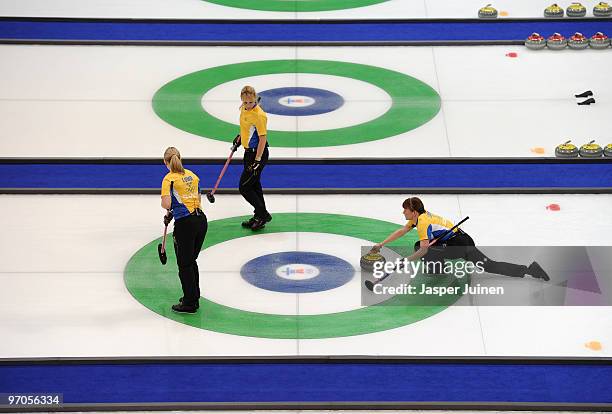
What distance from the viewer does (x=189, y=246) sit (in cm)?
1216

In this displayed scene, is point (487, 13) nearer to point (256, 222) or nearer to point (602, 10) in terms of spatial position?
point (602, 10)

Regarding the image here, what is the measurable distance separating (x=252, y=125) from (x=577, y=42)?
715 centimetres

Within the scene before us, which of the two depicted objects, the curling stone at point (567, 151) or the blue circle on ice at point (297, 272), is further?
the curling stone at point (567, 151)

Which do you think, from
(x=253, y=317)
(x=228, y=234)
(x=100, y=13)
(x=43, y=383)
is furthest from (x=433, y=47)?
(x=43, y=383)

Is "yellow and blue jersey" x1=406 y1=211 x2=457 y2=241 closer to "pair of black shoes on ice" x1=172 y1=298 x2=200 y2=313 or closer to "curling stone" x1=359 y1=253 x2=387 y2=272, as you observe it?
"curling stone" x1=359 y1=253 x2=387 y2=272

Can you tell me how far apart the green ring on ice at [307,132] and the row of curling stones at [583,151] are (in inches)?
71.5

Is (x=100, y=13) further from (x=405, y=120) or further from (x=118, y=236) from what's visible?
(x=118, y=236)

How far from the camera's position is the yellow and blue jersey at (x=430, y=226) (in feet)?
41.7

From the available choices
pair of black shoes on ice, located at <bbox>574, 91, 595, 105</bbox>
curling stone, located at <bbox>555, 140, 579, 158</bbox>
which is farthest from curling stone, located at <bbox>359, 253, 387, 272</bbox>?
pair of black shoes on ice, located at <bbox>574, 91, 595, 105</bbox>

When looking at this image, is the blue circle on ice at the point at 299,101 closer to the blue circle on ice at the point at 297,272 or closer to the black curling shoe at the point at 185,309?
the blue circle on ice at the point at 297,272

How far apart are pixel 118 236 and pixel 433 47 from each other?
679 centimetres

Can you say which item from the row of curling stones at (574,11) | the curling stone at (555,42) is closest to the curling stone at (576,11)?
the row of curling stones at (574,11)

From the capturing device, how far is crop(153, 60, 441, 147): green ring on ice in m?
16.5

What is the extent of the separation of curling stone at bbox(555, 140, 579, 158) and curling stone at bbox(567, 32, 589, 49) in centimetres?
360
